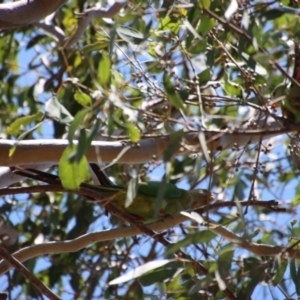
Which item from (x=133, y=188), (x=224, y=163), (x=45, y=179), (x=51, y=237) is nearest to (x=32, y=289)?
(x=51, y=237)

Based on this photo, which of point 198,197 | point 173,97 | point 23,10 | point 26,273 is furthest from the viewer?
point 198,197

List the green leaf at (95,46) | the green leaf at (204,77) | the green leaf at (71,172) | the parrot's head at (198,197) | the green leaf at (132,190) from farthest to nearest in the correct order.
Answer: the parrot's head at (198,197)
the green leaf at (95,46)
the green leaf at (204,77)
the green leaf at (71,172)
the green leaf at (132,190)

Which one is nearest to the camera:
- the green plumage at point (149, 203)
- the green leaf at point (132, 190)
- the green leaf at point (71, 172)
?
the green leaf at point (132, 190)

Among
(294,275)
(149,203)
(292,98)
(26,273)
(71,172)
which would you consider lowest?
(149,203)

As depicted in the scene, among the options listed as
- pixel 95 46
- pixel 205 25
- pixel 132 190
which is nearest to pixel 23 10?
pixel 95 46

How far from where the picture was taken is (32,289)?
4.06m

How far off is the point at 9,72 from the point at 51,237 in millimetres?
1286

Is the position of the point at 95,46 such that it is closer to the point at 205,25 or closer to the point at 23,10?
the point at 23,10

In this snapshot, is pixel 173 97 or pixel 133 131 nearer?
pixel 133 131

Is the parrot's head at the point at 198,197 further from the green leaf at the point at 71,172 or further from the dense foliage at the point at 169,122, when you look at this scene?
the green leaf at the point at 71,172

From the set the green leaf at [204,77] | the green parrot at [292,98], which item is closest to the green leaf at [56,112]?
the green leaf at [204,77]

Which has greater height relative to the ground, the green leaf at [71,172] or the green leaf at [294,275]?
the green leaf at [71,172]

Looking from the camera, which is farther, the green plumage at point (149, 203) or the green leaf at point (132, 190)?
the green plumage at point (149, 203)

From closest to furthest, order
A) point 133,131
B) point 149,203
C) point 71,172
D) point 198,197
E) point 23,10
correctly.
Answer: point 133,131
point 71,172
point 23,10
point 149,203
point 198,197
